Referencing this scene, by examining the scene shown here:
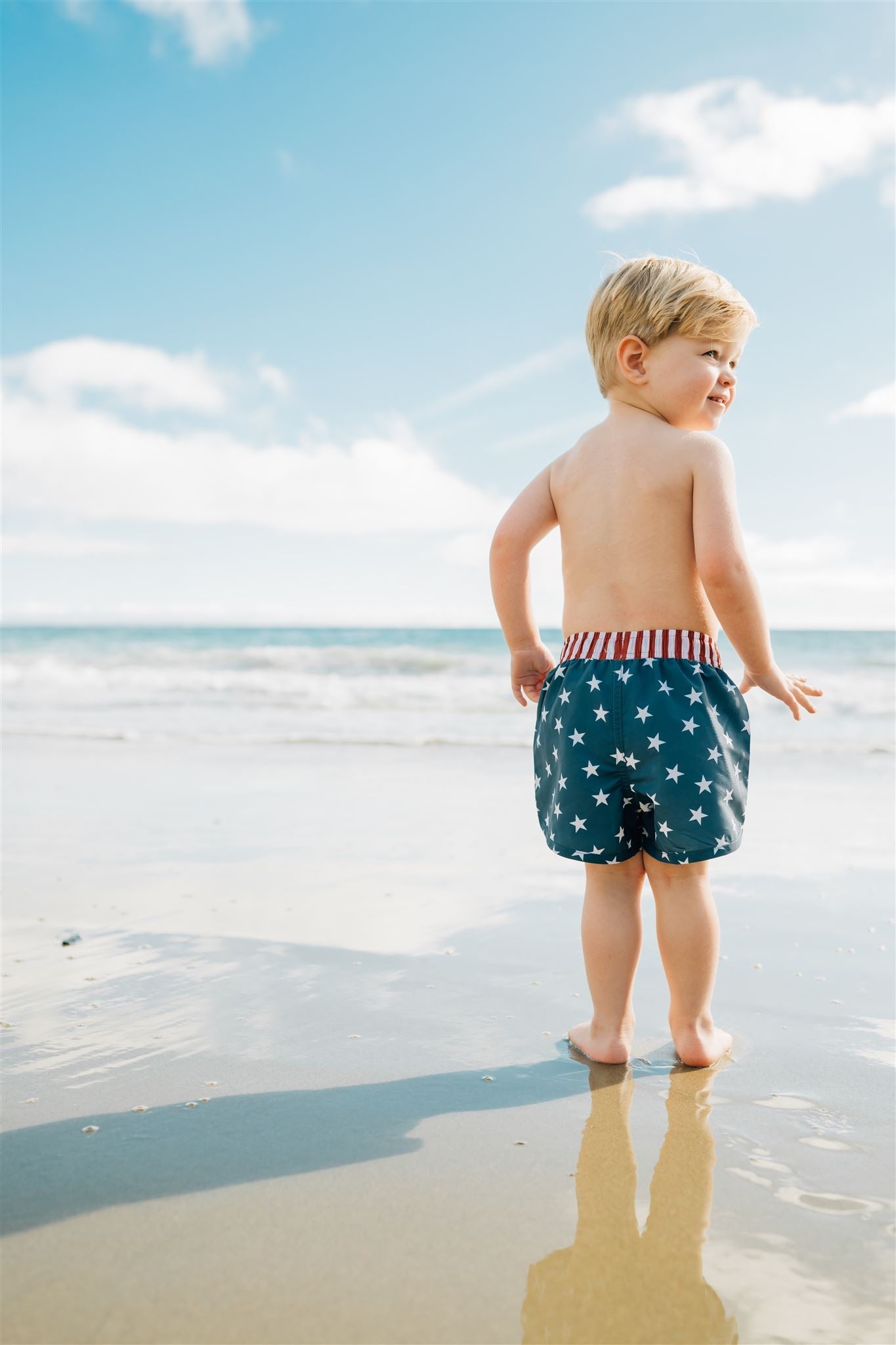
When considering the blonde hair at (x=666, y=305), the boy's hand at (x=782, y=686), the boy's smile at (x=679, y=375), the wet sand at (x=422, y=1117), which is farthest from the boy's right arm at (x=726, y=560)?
the wet sand at (x=422, y=1117)

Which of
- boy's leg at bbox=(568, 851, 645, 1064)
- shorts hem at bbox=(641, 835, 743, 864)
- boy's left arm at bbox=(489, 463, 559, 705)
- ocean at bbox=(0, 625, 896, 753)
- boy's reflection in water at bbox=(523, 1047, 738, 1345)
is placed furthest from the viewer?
ocean at bbox=(0, 625, 896, 753)

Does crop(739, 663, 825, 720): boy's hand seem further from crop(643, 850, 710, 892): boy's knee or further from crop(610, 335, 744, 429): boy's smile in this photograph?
crop(610, 335, 744, 429): boy's smile

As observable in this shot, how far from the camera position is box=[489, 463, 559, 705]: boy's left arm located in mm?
2275

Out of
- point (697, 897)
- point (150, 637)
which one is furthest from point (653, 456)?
point (150, 637)

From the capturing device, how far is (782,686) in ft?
6.75

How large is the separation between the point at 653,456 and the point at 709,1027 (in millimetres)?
1206

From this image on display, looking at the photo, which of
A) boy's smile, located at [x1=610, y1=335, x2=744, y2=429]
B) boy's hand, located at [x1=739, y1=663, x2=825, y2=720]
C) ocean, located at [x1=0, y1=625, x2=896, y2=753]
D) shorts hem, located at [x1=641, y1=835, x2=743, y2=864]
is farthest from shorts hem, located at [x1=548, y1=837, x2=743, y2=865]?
ocean, located at [x1=0, y1=625, x2=896, y2=753]

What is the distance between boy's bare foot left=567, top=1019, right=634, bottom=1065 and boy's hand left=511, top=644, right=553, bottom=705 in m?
0.74

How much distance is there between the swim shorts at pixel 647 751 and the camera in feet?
6.42

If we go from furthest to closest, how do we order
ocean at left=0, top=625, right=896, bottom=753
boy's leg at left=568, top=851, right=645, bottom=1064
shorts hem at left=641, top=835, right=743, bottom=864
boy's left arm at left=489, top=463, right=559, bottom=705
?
ocean at left=0, top=625, right=896, bottom=753 < boy's left arm at left=489, top=463, right=559, bottom=705 < boy's leg at left=568, top=851, right=645, bottom=1064 < shorts hem at left=641, top=835, right=743, bottom=864

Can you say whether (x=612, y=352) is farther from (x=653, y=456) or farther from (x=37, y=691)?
(x=37, y=691)

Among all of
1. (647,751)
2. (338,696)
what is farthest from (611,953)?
(338,696)

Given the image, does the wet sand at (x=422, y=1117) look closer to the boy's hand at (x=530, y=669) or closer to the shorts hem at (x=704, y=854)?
the shorts hem at (x=704, y=854)

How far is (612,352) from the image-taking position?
2.21 meters
